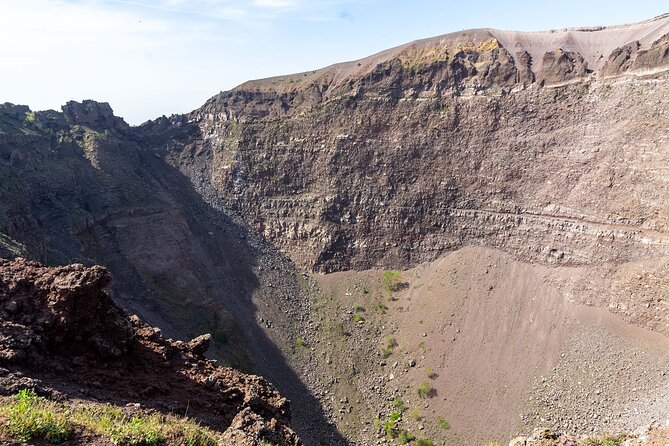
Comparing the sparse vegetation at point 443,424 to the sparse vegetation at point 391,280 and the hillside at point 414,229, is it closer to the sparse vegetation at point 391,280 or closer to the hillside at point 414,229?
the hillside at point 414,229

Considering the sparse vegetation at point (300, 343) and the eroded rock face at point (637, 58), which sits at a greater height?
the eroded rock face at point (637, 58)

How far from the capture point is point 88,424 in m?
8.99

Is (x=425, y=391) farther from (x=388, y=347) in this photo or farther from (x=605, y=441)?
(x=605, y=441)

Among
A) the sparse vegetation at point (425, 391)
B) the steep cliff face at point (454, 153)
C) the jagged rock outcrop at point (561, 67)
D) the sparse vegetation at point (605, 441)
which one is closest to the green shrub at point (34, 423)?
the sparse vegetation at point (605, 441)

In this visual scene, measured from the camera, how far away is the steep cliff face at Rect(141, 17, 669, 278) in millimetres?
38188

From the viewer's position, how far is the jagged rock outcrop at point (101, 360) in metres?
11.6

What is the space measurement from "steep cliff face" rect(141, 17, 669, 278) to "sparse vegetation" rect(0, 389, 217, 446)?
38.2 meters

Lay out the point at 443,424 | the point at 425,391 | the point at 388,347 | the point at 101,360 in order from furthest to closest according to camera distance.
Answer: the point at 388,347, the point at 425,391, the point at 443,424, the point at 101,360

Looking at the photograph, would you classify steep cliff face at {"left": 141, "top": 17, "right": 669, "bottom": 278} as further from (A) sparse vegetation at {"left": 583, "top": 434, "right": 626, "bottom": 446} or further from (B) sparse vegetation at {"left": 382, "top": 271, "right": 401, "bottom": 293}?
(A) sparse vegetation at {"left": 583, "top": 434, "right": 626, "bottom": 446}

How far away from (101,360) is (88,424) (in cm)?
459

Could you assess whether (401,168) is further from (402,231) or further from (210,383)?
(210,383)

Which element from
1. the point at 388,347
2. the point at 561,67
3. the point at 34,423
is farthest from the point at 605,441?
the point at 561,67

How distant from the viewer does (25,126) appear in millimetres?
46500

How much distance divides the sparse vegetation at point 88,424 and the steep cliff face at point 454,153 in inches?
1503
